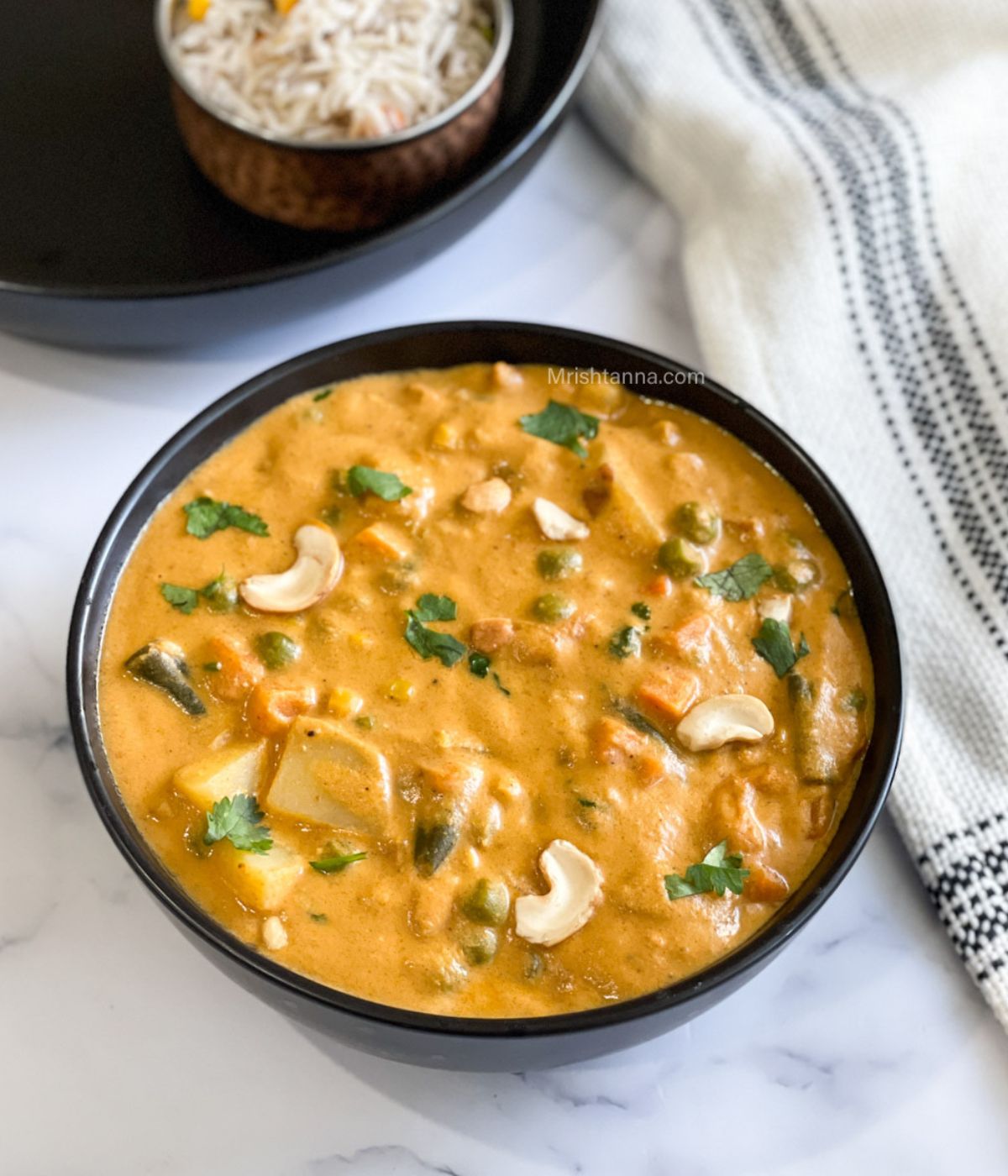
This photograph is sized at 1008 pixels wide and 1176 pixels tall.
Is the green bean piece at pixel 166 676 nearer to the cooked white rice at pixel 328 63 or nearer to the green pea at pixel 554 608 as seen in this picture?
the green pea at pixel 554 608

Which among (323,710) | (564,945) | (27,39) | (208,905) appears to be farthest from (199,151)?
(564,945)

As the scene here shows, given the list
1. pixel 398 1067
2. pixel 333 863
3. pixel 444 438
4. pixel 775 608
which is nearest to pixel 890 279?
pixel 775 608

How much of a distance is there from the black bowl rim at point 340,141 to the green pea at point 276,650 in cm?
118

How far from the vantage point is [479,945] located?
7.22ft

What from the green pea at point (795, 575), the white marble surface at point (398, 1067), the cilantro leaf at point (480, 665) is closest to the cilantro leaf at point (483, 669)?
the cilantro leaf at point (480, 665)

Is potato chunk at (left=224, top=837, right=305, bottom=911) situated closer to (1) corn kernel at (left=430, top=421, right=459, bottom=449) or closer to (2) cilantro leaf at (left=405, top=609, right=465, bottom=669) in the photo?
(2) cilantro leaf at (left=405, top=609, right=465, bottom=669)

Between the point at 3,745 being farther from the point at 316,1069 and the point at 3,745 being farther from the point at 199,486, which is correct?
the point at 316,1069

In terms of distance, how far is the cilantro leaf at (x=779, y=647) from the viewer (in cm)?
253

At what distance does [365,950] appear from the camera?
2.19 meters

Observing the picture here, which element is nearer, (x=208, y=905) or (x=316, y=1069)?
(x=208, y=905)

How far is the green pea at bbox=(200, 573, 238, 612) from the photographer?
2.52 m

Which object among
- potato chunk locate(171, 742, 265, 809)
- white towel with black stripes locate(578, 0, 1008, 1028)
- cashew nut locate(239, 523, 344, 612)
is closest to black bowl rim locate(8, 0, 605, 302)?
white towel with black stripes locate(578, 0, 1008, 1028)

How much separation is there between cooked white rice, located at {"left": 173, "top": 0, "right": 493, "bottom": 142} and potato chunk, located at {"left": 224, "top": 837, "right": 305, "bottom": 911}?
1813 mm

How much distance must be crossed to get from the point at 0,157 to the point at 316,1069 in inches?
91.5
